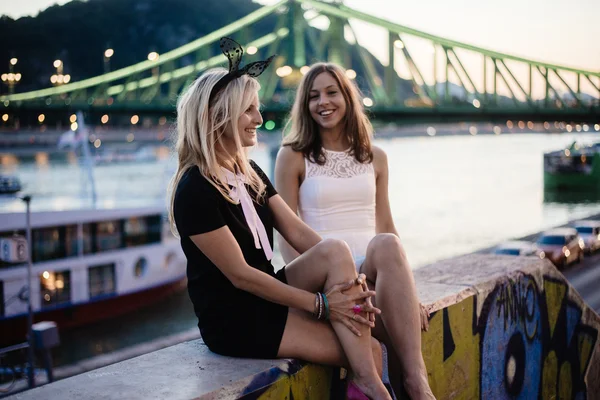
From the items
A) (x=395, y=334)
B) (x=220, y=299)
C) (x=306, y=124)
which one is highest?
(x=306, y=124)

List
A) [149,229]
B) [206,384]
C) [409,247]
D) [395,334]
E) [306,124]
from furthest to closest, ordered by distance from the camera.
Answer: [409,247] → [149,229] → [306,124] → [395,334] → [206,384]

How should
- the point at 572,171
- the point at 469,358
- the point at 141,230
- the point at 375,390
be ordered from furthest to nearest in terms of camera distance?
the point at 572,171 < the point at 141,230 < the point at 469,358 < the point at 375,390

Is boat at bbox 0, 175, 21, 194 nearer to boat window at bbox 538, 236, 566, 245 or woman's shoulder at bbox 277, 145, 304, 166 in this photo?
boat window at bbox 538, 236, 566, 245

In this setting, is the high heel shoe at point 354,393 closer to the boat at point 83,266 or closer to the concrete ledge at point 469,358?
A: the concrete ledge at point 469,358

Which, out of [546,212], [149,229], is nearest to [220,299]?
[149,229]

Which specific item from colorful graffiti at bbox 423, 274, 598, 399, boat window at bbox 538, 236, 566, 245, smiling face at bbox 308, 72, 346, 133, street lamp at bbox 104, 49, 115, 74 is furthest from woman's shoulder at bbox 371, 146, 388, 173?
street lamp at bbox 104, 49, 115, 74

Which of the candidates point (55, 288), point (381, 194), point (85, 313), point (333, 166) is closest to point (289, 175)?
point (333, 166)

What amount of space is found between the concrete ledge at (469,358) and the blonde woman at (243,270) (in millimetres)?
81

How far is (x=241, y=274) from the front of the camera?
6.18ft

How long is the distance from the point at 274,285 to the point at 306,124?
3.78 feet

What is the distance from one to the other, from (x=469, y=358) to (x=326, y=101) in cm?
113

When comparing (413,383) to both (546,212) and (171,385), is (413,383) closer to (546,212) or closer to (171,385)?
(171,385)

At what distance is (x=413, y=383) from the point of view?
1995 millimetres

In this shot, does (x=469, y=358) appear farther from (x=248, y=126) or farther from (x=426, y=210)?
(x=426, y=210)
